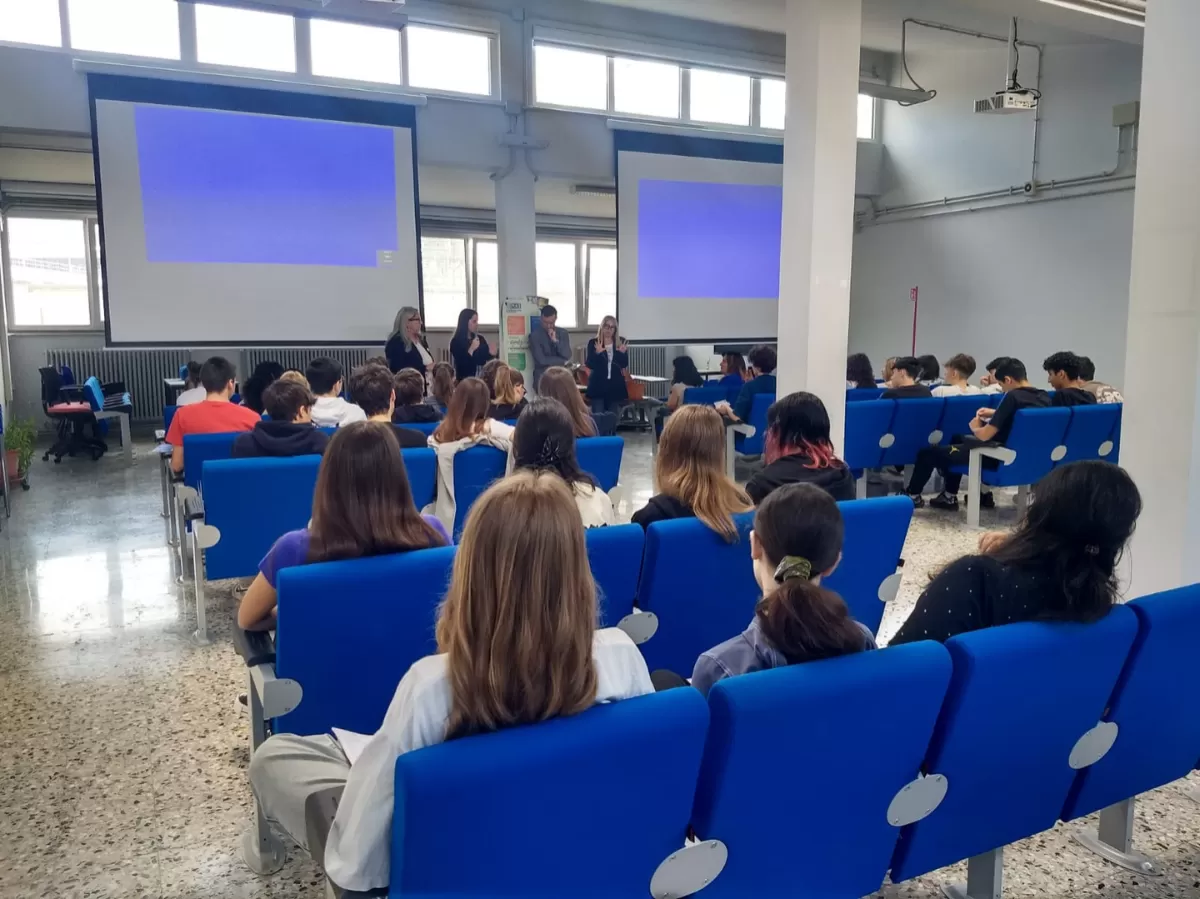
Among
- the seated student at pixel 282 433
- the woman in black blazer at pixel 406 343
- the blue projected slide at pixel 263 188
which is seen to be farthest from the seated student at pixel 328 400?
the blue projected slide at pixel 263 188

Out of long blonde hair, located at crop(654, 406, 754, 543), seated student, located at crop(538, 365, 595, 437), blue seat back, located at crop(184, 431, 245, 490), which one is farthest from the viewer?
seated student, located at crop(538, 365, 595, 437)

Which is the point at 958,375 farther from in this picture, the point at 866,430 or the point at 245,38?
the point at 245,38

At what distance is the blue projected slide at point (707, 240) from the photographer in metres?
8.46

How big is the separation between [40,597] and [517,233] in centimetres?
600

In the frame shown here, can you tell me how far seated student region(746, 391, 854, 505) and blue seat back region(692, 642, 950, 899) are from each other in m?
1.57

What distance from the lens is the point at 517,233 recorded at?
29.7 feet

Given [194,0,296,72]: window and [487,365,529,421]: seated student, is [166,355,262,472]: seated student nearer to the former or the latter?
[487,365,529,421]: seated student

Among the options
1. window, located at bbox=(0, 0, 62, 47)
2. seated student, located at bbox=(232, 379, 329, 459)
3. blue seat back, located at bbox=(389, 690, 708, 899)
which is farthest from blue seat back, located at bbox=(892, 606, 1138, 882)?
window, located at bbox=(0, 0, 62, 47)

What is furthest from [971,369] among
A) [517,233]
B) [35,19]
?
[35,19]

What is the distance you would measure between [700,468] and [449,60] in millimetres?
7565

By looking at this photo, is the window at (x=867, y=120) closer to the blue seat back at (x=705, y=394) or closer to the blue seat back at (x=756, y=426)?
the blue seat back at (x=705, y=394)

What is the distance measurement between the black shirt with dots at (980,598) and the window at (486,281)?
10638 millimetres

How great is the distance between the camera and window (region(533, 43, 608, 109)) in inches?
365

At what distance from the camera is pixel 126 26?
7.49 metres
